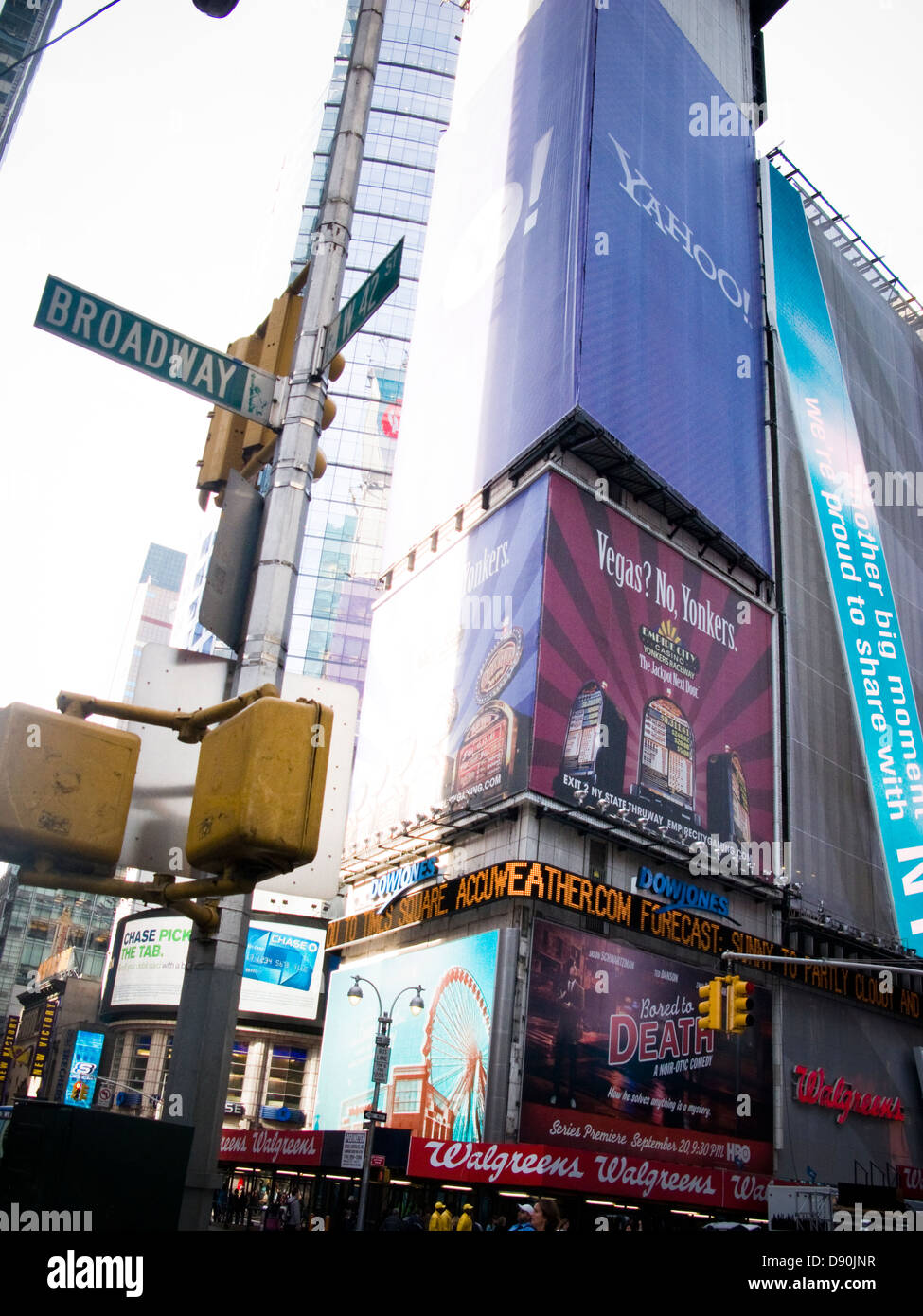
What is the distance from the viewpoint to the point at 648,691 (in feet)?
113

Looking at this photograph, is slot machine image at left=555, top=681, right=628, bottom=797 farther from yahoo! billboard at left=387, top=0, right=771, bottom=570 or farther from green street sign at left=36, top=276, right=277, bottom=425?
green street sign at left=36, top=276, right=277, bottom=425

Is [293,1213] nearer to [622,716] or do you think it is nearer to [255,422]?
[622,716]

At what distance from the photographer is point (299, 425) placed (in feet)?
17.0

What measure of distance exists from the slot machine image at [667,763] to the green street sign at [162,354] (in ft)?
94.1

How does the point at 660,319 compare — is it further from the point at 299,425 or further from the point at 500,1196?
the point at 299,425

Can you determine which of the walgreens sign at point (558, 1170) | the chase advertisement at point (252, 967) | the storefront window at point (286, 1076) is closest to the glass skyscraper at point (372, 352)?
the chase advertisement at point (252, 967)

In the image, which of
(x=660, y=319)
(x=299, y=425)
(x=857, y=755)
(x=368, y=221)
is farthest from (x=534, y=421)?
(x=368, y=221)

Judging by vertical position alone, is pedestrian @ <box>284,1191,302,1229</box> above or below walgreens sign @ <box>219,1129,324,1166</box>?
below

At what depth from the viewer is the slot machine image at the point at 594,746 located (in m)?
31.6

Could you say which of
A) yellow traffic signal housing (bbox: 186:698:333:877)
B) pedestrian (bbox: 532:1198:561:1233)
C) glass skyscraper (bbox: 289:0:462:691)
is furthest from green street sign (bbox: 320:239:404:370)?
glass skyscraper (bbox: 289:0:462:691)

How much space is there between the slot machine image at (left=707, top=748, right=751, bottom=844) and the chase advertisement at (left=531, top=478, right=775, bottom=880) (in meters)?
0.05

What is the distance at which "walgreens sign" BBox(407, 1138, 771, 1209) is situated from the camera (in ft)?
79.8

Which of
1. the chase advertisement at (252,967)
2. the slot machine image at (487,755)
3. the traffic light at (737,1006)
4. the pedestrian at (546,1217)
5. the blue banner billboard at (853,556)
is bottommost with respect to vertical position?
the pedestrian at (546,1217)

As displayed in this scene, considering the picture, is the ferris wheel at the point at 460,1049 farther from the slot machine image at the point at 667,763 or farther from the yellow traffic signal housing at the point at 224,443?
the yellow traffic signal housing at the point at 224,443
